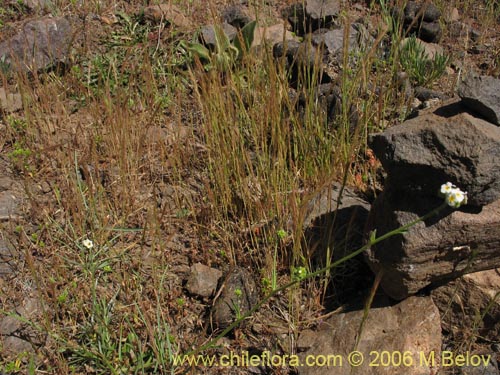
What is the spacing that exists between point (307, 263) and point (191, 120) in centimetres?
124

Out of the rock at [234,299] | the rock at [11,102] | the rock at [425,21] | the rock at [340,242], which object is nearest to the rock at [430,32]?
the rock at [425,21]

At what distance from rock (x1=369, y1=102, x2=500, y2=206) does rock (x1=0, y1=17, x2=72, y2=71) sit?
2.49 metres

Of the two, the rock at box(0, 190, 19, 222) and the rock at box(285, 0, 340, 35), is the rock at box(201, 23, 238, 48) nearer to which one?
the rock at box(285, 0, 340, 35)

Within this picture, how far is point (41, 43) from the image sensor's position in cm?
390

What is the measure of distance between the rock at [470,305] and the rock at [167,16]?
9.11ft

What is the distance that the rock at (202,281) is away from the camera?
252 centimetres

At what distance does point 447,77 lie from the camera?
3830 mm

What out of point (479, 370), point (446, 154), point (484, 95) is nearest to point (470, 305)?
point (479, 370)

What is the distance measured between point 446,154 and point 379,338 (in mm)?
821

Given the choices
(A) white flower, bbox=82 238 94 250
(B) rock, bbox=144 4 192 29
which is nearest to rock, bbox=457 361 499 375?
(A) white flower, bbox=82 238 94 250

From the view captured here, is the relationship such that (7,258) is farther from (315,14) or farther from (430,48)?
(430,48)

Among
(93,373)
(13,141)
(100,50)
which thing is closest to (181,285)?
(93,373)

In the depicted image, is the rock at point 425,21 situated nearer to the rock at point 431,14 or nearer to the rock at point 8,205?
the rock at point 431,14

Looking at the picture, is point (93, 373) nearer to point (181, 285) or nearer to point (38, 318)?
point (38, 318)
